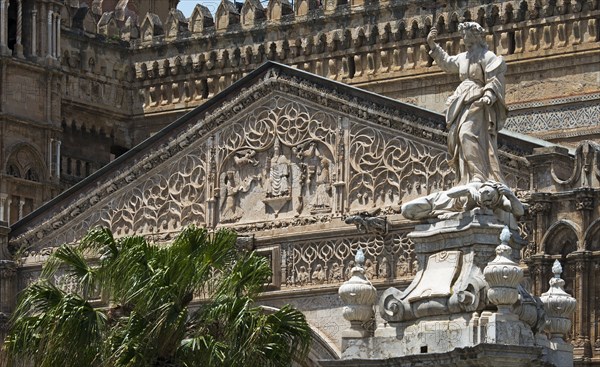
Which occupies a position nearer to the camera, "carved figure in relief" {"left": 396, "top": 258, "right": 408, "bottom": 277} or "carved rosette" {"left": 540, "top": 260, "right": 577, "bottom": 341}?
"carved rosette" {"left": 540, "top": 260, "right": 577, "bottom": 341}

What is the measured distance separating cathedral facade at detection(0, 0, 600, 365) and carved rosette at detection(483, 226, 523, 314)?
1291 cm

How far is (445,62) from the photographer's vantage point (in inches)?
1347

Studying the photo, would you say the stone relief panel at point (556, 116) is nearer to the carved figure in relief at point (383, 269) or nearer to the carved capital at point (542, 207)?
the carved figure in relief at point (383, 269)

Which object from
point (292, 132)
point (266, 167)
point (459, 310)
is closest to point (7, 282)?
point (266, 167)

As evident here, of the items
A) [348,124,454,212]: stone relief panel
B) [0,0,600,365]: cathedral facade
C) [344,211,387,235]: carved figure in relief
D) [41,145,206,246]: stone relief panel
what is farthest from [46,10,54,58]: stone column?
[344,211,387,235]: carved figure in relief

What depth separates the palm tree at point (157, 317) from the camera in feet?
120

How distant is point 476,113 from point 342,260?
17000 millimetres

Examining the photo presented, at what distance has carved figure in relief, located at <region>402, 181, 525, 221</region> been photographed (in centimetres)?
3259

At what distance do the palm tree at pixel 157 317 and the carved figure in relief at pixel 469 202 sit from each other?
4.58 m

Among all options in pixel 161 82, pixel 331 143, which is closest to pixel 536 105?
pixel 331 143

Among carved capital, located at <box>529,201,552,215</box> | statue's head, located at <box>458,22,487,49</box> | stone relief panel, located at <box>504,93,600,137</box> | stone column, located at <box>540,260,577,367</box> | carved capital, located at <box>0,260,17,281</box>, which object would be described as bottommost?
stone column, located at <box>540,260,577,367</box>

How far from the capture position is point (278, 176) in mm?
52062

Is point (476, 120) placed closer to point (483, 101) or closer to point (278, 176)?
point (483, 101)

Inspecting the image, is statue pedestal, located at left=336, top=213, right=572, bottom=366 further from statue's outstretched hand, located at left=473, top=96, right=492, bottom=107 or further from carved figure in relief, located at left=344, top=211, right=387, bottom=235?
carved figure in relief, located at left=344, top=211, right=387, bottom=235
